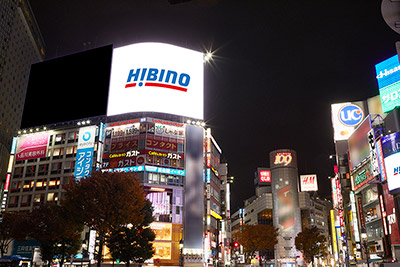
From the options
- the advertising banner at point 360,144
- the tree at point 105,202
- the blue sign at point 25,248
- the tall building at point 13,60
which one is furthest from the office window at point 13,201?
the advertising banner at point 360,144

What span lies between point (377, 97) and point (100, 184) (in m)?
63.2

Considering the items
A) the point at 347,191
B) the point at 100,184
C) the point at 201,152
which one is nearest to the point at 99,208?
the point at 100,184

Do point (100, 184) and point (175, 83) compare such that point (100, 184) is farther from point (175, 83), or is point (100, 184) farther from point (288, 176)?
point (288, 176)

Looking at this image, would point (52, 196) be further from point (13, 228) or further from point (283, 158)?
point (283, 158)

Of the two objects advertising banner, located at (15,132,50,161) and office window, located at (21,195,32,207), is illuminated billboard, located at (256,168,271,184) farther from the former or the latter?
office window, located at (21,195,32,207)

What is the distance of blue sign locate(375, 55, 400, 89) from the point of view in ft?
174

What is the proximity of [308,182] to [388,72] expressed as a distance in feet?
330

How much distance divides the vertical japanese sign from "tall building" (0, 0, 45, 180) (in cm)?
2764

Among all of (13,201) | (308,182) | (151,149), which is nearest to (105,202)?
(151,149)

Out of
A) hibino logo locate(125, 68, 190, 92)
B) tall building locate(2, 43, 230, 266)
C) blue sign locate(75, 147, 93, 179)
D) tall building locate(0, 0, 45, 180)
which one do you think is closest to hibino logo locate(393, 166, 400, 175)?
tall building locate(2, 43, 230, 266)

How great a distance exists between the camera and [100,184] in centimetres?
3572

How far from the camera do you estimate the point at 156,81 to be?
240 ft

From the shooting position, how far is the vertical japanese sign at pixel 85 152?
6931 cm

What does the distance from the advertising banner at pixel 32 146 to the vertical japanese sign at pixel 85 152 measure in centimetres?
1251
